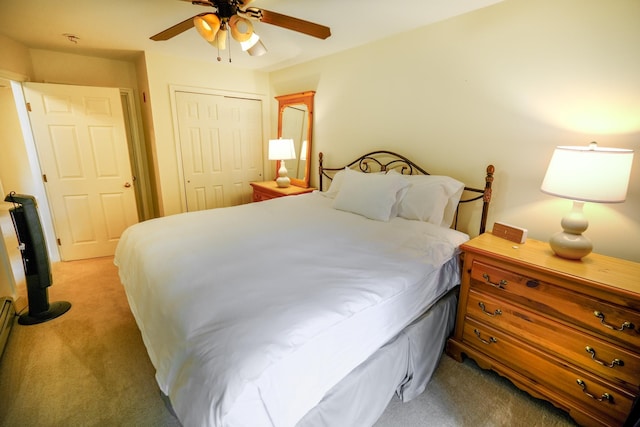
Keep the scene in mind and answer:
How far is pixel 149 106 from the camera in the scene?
3.43 meters

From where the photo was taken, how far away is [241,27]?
1.75 m

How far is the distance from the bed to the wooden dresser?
0.22m

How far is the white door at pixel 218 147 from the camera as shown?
3709 millimetres

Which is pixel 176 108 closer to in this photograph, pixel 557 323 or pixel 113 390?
pixel 113 390

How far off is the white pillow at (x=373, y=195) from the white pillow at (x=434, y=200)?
0.11 metres

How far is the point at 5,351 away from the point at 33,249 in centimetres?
72

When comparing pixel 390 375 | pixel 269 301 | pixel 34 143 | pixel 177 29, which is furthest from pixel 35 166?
pixel 390 375

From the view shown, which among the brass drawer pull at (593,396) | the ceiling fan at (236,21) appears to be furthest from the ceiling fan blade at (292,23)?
the brass drawer pull at (593,396)

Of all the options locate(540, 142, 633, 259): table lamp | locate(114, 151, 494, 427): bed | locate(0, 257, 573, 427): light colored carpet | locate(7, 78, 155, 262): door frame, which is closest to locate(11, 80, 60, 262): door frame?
locate(7, 78, 155, 262): door frame

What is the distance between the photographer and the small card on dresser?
1.80 m

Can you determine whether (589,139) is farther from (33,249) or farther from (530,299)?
(33,249)

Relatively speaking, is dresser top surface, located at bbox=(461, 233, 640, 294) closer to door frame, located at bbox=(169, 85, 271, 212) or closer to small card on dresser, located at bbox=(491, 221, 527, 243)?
small card on dresser, located at bbox=(491, 221, 527, 243)

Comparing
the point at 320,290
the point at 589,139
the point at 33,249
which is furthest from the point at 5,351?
the point at 589,139

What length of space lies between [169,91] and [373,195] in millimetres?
2878
